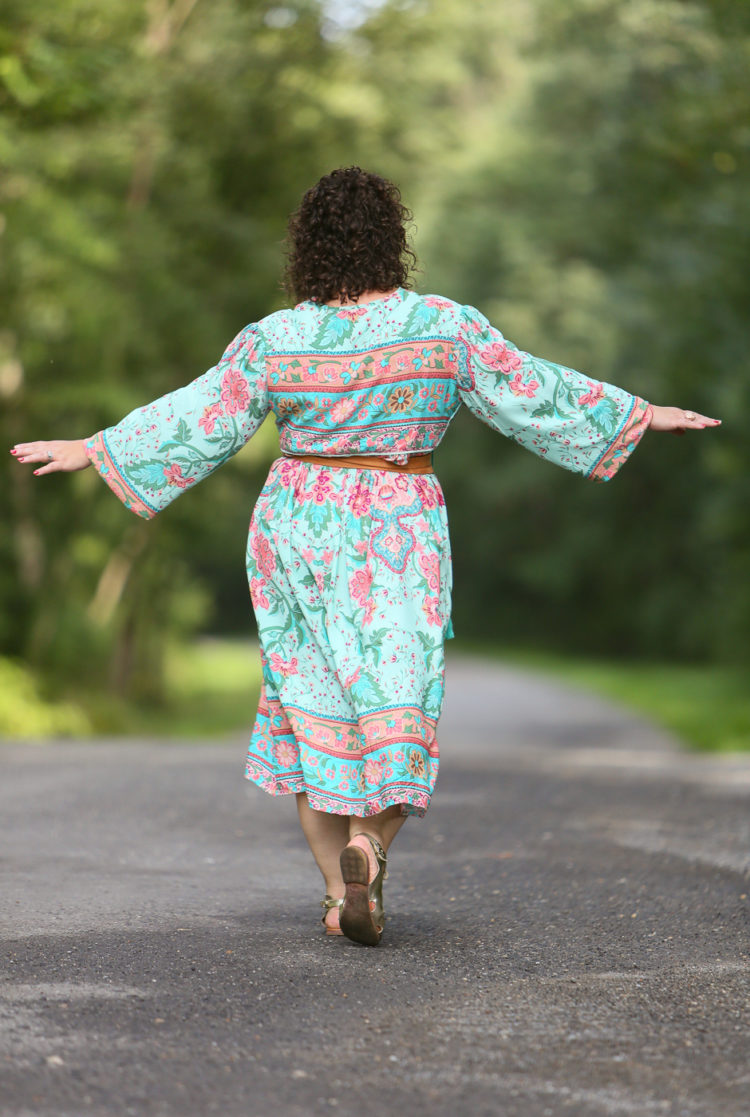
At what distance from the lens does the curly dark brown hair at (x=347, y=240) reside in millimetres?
3902

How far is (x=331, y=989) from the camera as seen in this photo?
10.6ft

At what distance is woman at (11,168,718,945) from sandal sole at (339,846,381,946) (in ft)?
0.32

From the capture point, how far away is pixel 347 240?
3918mm

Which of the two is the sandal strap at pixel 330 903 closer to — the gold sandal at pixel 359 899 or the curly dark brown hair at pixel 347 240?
the gold sandal at pixel 359 899

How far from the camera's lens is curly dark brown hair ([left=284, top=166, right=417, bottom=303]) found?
3.90 m

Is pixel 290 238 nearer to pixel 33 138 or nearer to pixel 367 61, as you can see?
pixel 33 138

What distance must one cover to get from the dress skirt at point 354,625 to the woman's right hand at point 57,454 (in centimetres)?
59

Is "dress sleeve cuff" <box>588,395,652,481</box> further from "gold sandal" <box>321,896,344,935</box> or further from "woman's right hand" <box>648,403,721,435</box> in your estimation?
"gold sandal" <box>321,896,344,935</box>

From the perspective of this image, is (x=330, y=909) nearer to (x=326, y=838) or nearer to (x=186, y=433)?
(x=326, y=838)

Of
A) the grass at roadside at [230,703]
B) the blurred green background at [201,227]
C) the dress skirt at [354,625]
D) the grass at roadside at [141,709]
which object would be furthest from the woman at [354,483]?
the grass at roadside at [230,703]

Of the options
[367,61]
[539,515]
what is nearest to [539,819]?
[367,61]

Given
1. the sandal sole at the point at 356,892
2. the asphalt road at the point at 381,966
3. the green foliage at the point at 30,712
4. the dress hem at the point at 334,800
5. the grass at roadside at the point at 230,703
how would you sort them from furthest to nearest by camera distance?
1. the grass at roadside at the point at 230,703
2. the green foliage at the point at 30,712
3. the dress hem at the point at 334,800
4. the sandal sole at the point at 356,892
5. the asphalt road at the point at 381,966

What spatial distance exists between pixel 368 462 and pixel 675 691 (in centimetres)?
2043

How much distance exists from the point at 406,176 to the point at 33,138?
7808 millimetres
